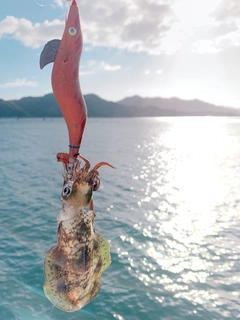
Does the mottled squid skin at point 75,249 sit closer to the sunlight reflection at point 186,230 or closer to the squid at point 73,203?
the squid at point 73,203

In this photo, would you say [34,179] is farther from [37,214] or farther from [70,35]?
[70,35]

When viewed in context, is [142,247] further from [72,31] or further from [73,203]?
[72,31]

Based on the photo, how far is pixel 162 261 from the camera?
20.4 metres

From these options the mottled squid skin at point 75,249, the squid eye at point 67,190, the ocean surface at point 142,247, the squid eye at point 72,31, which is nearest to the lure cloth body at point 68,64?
the squid eye at point 72,31

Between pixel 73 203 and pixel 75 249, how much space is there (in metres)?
0.59

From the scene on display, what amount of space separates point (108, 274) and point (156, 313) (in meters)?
4.13

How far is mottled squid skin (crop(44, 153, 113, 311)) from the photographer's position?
3.61 m

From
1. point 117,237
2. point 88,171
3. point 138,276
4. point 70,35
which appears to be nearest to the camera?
point 70,35

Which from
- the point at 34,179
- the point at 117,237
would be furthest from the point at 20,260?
the point at 34,179

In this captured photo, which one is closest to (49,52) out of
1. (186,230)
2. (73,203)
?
(73,203)

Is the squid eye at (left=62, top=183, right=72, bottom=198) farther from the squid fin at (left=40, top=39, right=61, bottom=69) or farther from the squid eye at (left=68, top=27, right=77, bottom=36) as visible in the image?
the squid eye at (left=68, top=27, right=77, bottom=36)

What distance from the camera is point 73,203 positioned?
3637mm

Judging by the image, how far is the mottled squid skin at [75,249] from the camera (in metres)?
3.61

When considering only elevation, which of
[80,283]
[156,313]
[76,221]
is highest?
[76,221]
